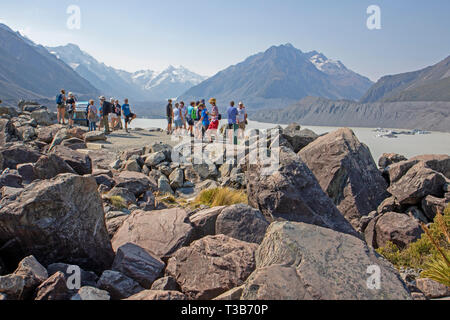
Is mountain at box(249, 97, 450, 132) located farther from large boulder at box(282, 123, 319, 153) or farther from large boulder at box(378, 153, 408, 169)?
large boulder at box(282, 123, 319, 153)

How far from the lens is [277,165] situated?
6.12 meters

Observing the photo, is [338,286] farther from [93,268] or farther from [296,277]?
[93,268]

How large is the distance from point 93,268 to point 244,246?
1.84m

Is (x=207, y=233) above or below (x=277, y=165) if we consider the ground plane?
below

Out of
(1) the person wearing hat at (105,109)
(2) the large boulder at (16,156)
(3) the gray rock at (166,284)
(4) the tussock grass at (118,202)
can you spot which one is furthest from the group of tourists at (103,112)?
(3) the gray rock at (166,284)

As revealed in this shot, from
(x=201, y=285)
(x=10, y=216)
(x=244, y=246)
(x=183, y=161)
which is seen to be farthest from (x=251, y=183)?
(x=183, y=161)

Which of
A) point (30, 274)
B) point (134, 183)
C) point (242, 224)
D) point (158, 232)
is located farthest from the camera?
point (134, 183)

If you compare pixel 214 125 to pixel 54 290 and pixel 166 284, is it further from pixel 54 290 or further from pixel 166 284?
pixel 54 290

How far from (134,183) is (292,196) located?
4.77m

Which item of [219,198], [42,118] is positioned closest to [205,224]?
[219,198]

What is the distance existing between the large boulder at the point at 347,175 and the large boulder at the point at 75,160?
600 centimetres

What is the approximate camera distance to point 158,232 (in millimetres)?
4746

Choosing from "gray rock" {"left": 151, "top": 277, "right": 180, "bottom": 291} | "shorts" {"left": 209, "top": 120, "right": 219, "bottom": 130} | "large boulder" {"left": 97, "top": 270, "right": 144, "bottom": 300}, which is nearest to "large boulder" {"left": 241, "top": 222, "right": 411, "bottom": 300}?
"gray rock" {"left": 151, "top": 277, "right": 180, "bottom": 291}
